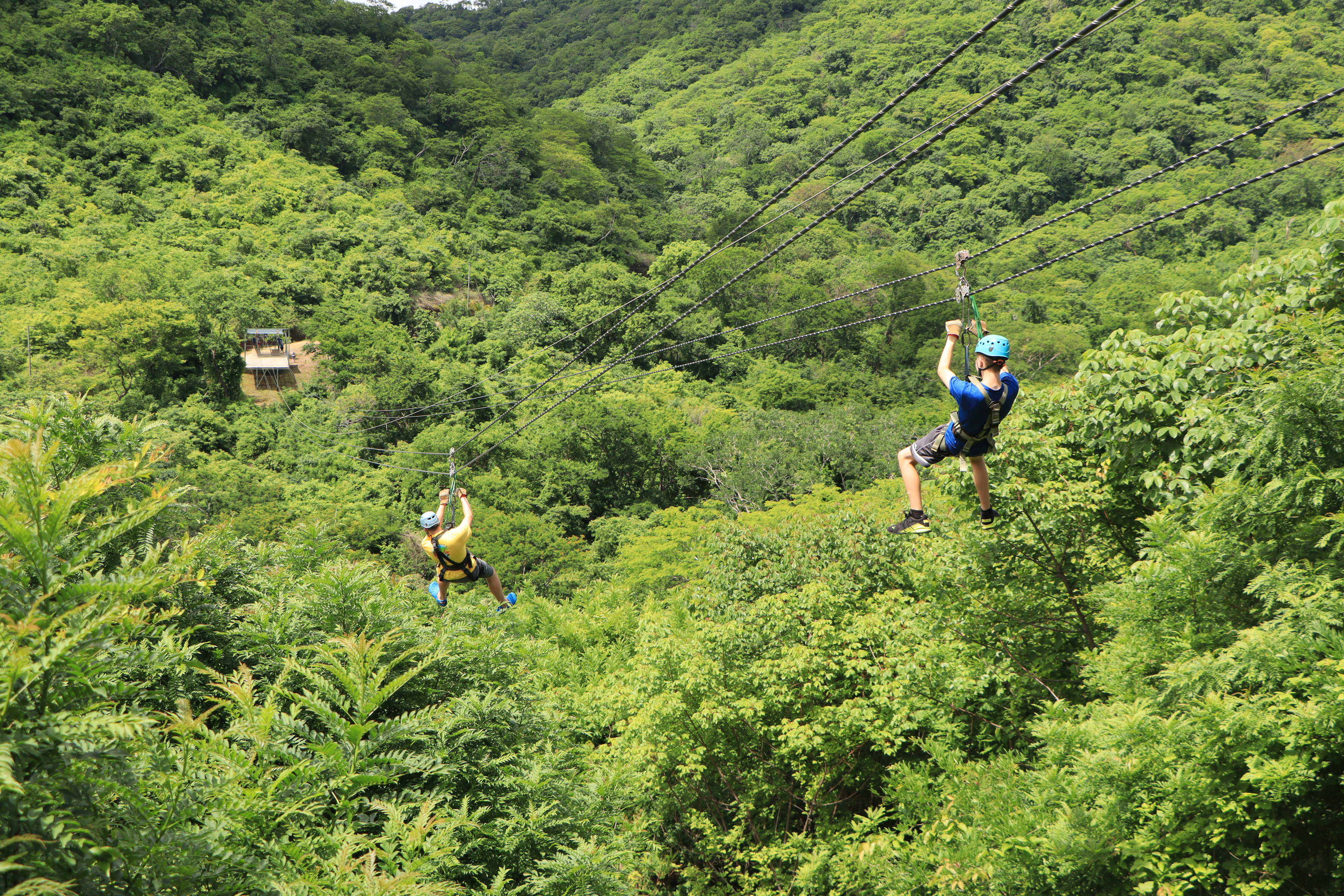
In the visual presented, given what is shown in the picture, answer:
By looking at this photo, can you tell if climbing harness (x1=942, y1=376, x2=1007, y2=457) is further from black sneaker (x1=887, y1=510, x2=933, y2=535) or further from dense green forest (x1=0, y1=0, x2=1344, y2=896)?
dense green forest (x1=0, y1=0, x2=1344, y2=896)

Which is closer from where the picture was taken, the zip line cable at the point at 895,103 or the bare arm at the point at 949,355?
the zip line cable at the point at 895,103

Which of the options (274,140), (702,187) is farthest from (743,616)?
(702,187)

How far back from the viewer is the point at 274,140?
6731 cm

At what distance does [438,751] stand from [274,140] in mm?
74587

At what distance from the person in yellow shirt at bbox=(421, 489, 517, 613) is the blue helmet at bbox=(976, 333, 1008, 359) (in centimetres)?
564

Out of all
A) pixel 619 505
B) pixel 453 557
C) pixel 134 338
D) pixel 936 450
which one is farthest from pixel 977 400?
pixel 134 338

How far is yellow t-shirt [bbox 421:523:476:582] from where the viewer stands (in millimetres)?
9352

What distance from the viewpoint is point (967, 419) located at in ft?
19.8

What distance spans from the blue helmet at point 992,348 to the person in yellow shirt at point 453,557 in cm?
564

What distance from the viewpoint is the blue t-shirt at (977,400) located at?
588 centimetres

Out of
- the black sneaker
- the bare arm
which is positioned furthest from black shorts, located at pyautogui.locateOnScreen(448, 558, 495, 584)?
the bare arm

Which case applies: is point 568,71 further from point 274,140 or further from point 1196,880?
point 1196,880

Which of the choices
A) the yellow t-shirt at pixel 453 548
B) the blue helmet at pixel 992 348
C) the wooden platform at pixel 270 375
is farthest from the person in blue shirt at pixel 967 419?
the wooden platform at pixel 270 375

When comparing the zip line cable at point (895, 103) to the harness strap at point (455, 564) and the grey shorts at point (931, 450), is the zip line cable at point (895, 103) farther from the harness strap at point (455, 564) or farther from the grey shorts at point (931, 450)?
Result: the harness strap at point (455, 564)
